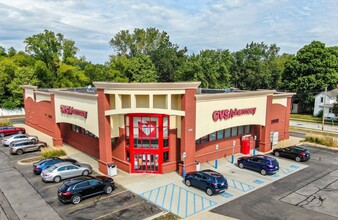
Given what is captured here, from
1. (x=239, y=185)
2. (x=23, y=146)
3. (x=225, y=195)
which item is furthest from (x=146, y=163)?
(x=23, y=146)

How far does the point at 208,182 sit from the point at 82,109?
15.9m

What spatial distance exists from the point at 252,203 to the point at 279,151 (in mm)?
13153

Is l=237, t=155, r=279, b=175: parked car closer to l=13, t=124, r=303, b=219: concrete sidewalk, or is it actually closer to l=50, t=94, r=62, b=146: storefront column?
l=13, t=124, r=303, b=219: concrete sidewalk

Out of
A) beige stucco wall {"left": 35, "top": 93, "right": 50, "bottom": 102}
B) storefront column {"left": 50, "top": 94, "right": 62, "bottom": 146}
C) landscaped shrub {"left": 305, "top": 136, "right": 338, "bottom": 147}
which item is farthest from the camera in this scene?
beige stucco wall {"left": 35, "top": 93, "right": 50, "bottom": 102}

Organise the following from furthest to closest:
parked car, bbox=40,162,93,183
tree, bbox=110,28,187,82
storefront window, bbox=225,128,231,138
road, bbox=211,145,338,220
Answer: tree, bbox=110,28,187,82 → storefront window, bbox=225,128,231,138 → parked car, bbox=40,162,93,183 → road, bbox=211,145,338,220

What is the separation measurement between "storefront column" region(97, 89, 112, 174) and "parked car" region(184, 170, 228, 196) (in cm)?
791

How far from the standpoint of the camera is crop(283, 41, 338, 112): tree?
198ft

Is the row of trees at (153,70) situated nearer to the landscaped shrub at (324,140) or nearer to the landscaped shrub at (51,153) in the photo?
the landscaped shrub at (324,140)

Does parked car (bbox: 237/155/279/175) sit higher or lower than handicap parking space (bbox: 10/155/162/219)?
higher

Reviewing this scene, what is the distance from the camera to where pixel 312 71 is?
204 feet

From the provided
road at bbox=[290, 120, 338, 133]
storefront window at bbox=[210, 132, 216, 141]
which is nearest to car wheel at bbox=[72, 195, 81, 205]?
storefront window at bbox=[210, 132, 216, 141]

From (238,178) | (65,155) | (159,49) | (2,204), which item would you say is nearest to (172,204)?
(238,178)

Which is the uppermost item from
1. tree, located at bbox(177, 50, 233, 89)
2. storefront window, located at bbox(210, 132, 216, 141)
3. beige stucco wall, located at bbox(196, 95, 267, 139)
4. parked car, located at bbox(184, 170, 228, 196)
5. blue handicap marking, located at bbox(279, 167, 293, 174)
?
tree, located at bbox(177, 50, 233, 89)

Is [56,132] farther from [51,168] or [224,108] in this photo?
[224,108]
